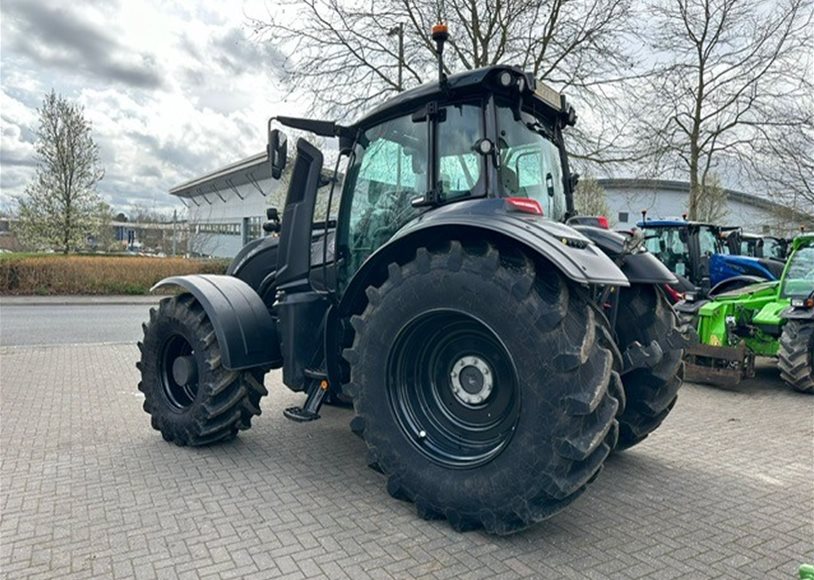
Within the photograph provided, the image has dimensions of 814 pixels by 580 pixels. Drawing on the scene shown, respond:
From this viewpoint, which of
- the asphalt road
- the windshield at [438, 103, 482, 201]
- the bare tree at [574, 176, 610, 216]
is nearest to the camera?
the windshield at [438, 103, 482, 201]

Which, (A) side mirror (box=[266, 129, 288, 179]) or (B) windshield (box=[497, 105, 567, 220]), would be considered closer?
(B) windshield (box=[497, 105, 567, 220])

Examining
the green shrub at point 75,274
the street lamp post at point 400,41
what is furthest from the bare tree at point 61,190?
the street lamp post at point 400,41

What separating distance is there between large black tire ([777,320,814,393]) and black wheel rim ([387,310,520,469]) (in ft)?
19.3

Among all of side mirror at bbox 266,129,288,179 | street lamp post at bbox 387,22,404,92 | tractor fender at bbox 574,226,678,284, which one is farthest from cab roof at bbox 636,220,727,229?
side mirror at bbox 266,129,288,179

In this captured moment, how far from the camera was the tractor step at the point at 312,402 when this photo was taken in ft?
13.7

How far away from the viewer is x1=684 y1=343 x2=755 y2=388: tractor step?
24.4 ft

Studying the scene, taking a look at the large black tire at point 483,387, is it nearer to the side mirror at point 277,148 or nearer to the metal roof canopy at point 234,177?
the side mirror at point 277,148

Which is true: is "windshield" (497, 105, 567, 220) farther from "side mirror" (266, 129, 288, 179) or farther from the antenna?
"side mirror" (266, 129, 288, 179)

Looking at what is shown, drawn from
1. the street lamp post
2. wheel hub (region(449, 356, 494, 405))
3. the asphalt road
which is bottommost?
the asphalt road

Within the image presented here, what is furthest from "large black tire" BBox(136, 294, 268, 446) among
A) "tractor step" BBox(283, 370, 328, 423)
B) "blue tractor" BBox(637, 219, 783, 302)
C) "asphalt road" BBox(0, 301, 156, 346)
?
"blue tractor" BBox(637, 219, 783, 302)

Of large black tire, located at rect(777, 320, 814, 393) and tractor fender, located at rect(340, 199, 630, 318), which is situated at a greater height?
tractor fender, located at rect(340, 199, 630, 318)

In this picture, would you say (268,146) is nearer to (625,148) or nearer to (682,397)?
(682,397)

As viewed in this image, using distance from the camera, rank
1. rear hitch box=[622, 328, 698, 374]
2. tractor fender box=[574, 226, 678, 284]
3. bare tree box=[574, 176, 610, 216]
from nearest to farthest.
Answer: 1. rear hitch box=[622, 328, 698, 374]
2. tractor fender box=[574, 226, 678, 284]
3. bare tree box=[574, 176, 610, 216]

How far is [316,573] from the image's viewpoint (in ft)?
9.21
